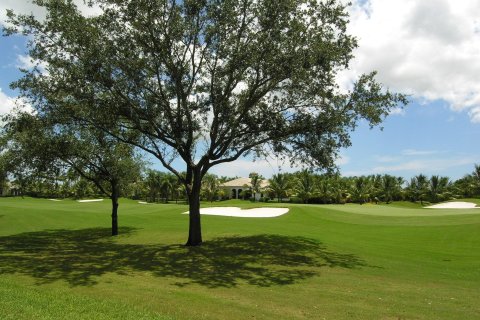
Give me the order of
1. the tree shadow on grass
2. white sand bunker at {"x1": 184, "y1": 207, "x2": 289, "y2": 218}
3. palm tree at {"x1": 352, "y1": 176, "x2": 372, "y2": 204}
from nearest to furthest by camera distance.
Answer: the tree shadow on grass
white sand bunker at {"x1": 184, "y1": 207, "x2": 289, "y2": 218}
palm tree at {"x1": 352, "y1": 176, "x2": 372, "y2": 204}

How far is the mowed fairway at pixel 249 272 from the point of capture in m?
10.2

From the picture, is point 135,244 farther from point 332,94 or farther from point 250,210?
point 250,210

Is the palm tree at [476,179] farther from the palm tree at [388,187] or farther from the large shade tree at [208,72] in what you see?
the large shade tree at [208,72]

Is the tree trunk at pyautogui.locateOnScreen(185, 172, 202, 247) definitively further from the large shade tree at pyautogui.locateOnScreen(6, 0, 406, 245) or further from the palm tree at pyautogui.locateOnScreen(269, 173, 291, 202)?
the palm tree at pyautogui.locateOnScreen(269, 173, 291, 202)

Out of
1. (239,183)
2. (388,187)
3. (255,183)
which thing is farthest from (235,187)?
(388,187)

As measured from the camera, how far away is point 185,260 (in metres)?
18.0

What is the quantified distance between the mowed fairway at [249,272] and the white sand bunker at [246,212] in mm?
9818

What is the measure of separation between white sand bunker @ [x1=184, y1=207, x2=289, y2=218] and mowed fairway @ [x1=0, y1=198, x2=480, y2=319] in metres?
9.82

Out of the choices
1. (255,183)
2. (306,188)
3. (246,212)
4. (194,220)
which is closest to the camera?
(194,220)

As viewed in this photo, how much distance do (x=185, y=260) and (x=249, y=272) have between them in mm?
3557

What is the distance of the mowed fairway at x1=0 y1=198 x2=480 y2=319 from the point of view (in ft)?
33.6

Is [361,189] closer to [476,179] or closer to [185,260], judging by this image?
[476,179]

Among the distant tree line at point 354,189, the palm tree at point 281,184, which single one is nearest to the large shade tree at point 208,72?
the distant tree line at point 354,189

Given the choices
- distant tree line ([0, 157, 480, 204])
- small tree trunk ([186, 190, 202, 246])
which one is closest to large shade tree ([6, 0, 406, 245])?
small tree trunk ([186, 190, 202, 246])
